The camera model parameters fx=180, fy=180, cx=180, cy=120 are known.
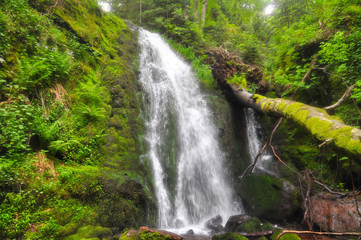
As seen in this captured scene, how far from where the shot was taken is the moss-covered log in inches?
114

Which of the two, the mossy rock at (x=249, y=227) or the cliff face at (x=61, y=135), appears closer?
the cliff face at (x=61, y=135)

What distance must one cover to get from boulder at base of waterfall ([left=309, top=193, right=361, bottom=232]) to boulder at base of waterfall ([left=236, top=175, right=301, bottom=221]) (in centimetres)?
64

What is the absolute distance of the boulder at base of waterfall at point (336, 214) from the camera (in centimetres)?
514

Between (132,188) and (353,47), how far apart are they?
7.54m

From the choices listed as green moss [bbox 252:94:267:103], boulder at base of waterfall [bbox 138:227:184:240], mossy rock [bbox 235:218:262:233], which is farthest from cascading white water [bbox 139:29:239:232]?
green moss [bbox 252:94:267:103]

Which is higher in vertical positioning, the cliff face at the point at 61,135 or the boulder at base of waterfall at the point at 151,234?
the cliff face at the point at 61,135

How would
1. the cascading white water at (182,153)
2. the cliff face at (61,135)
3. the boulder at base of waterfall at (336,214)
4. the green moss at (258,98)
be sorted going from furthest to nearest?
the green moss at (258,98) → the cascading white water at (182,153) → the boulder at base of waterfall at (336,214) → the cliff face at (61,135)

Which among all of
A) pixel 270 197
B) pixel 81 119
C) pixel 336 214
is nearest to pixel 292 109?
pixel 270 197

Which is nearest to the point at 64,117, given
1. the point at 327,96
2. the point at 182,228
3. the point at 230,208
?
the point at 182,228

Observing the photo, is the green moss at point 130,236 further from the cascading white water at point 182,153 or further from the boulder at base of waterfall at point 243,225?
the boulder at base of waterfall at point 243,225

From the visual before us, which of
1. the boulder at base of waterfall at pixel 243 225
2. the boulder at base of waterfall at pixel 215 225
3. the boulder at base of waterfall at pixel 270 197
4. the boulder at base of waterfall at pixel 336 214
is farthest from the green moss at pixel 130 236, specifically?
the boulder at base of waterfall at pixel 270 197

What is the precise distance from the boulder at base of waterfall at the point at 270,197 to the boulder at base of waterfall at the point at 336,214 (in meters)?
0.64

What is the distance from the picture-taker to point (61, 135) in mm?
4066

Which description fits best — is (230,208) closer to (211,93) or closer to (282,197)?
(282,197)
